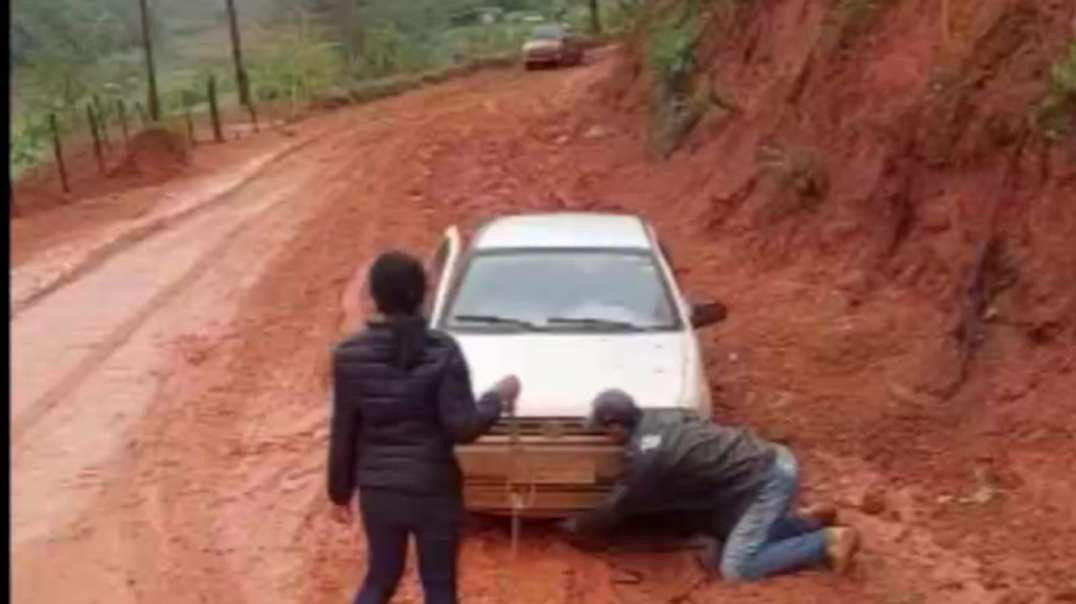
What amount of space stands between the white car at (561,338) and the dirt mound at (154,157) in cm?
2469

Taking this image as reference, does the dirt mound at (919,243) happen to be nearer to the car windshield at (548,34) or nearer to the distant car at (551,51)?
the distant car at (551,51)

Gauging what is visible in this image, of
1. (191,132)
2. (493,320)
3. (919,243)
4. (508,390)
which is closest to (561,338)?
(493,320)

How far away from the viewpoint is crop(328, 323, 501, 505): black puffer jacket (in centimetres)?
707

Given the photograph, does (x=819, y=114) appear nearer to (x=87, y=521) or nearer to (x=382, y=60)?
(x=87, y=521)

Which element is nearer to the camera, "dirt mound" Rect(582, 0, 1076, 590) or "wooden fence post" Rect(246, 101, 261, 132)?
"dirt mound" Rect(582, 0, 1076, 590)

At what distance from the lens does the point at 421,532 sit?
708cm

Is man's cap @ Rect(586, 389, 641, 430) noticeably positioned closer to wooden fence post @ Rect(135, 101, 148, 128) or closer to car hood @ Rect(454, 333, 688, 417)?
car hood @ Rect(454, 333, 688, 417)

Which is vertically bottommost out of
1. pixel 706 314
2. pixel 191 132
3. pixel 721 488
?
pixel 191 132

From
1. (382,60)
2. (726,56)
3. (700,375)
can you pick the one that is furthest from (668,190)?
(382,60)

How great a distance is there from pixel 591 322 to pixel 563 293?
0.37 m

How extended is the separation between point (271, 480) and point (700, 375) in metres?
3.10

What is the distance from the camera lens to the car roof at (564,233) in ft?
41.0

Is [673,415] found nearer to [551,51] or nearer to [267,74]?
[551,51]

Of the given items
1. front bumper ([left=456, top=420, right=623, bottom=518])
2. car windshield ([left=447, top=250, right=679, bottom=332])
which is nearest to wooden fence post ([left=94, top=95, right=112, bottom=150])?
car windshield ([left=447, top=250, right=679, bottom=332])
